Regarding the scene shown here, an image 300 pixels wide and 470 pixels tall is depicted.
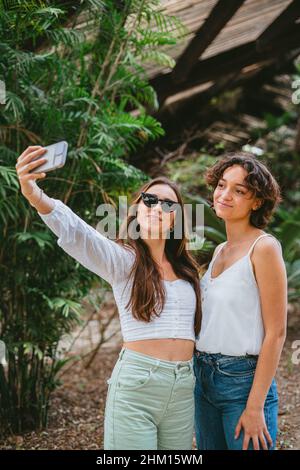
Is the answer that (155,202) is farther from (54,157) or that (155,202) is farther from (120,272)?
(54,157)

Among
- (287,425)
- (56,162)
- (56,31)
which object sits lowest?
(287,425)

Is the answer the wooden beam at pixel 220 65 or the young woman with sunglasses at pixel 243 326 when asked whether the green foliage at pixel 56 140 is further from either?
the wooden beam at pixel 220 65

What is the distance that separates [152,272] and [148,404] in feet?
1.40

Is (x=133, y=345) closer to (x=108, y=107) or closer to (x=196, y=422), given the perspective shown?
(x=196, y=422)

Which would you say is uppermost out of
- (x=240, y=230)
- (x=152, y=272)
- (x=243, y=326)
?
(x=240, y=230)

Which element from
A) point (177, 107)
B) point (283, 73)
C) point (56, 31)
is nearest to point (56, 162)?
point (56, 31)

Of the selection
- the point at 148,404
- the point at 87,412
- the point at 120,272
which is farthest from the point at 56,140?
the point at 87,412

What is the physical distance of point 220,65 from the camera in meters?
5.02

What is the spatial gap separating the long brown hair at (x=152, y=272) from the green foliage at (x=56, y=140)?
101cm

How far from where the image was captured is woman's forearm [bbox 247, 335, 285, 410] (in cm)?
164
